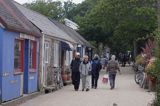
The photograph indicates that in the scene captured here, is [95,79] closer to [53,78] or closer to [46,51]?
[53,78]

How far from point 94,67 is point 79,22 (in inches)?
1487

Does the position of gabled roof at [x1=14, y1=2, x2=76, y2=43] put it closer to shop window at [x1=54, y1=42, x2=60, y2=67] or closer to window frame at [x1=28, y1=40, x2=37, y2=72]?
shop window at [x1=54, y1=42, x2=60, y2=67]

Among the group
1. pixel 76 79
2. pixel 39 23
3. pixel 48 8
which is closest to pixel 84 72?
pixel 76 79

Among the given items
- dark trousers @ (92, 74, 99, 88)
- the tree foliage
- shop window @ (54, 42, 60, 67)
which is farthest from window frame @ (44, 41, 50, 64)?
the tree foliage

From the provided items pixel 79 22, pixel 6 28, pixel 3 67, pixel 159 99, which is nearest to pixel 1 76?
pixel 3 67

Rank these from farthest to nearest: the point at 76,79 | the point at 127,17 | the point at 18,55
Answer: the point at 127,17, the point at 76,79, the point at 18,55

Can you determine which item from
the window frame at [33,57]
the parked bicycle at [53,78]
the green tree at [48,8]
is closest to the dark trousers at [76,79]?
the parked bicycle at [53,78]

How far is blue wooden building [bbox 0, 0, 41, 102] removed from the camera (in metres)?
16.8

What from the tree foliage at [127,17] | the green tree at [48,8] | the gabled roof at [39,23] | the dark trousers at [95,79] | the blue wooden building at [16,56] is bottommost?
the dark trousers at [95,79]

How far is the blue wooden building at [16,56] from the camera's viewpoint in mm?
16809

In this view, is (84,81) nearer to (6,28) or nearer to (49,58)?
(49,58)

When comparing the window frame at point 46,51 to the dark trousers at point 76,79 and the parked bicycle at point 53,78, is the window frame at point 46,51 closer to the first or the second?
the parked bicycle at point 53,78

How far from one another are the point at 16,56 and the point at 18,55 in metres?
0.42

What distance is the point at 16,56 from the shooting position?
1938 centimetres
